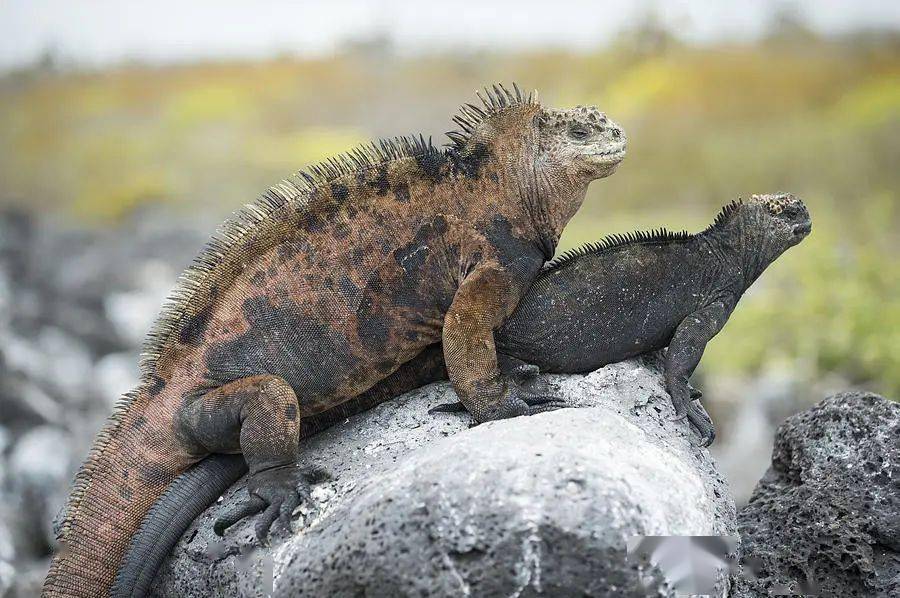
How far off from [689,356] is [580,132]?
1065 millimetres

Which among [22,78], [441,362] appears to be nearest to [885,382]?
[441,362]

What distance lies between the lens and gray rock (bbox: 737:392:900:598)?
388 cm

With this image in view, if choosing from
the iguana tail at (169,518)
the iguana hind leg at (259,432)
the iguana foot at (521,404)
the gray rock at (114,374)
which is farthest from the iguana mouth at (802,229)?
the gray rock at (114,374)

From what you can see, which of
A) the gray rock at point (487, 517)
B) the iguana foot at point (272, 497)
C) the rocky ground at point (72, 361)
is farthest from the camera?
the rocky ground at point (72, 361)

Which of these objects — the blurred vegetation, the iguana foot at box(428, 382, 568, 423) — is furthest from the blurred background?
the iguana foot at box(428, 382, 568, 423)

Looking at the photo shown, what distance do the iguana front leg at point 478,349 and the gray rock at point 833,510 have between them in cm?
112

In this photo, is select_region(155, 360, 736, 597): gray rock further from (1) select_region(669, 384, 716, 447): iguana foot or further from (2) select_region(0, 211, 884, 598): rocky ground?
(2) select_region(0, 211, 884, 598): rocky ground

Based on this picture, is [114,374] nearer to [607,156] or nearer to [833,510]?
[607,156]

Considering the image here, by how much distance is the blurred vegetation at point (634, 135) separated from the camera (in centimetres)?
902

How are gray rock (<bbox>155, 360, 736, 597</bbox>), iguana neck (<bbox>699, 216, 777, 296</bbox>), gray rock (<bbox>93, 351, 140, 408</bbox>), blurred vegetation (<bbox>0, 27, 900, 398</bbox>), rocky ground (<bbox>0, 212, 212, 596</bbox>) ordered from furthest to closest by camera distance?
gray rock (<bbox>93, 351, 140, 408</bbox>), blurred vegetation (<bbox>0, 27, 900, 398</bbox>), rocky ground (<bbox>0, 212, 212, 596</bbox>), iguana neck (<bbox>699, 216, 777, 296</bbox>), gray rock (<bbox>155, 360, 736, 597</bbox>)

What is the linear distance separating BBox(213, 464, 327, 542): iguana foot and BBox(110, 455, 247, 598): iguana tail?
0.20m

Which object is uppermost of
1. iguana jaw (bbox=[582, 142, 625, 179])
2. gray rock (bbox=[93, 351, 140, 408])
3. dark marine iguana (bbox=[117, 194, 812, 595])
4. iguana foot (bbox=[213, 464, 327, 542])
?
gray rock (bbox=[93, 351, 140, 408])

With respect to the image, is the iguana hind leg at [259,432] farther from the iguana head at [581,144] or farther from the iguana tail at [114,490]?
the iguana head at [581,144]

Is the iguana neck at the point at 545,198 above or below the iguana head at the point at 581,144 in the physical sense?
below
